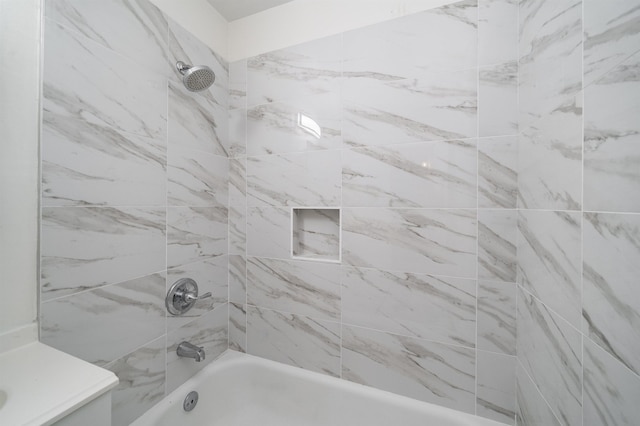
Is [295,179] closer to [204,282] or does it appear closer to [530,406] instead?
[204,282]

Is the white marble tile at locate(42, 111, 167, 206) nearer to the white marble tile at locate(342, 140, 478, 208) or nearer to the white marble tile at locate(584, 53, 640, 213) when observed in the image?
the white marble tile at locate(342, 140, 478, 208)

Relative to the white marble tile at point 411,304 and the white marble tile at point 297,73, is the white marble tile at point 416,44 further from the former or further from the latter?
the white marble tile at point 411,304

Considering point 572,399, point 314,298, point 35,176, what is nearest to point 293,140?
point 314,298

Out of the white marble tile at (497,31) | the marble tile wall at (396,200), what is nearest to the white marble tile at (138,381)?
the marble tile wall at (396,200)

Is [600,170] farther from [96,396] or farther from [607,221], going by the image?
[96,396]

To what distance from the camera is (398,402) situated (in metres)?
1.08

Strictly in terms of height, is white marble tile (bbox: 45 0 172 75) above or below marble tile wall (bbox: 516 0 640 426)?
above

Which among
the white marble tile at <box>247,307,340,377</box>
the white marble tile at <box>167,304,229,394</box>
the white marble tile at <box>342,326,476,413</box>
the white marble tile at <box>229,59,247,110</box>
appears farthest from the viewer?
the white marble tile at <box>229,59,247,110</box>

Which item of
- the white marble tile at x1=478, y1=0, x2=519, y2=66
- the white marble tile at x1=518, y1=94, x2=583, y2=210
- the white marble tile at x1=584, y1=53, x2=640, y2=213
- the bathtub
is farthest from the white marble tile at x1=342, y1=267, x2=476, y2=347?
the white marble tile at x1=478, y1=0, x2=519, y2=66

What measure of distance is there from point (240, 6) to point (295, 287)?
1594 millimetres

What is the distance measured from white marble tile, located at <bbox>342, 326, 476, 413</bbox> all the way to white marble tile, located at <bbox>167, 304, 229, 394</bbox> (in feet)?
2.40

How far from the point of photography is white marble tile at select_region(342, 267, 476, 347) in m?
1.00

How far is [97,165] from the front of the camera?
849mm

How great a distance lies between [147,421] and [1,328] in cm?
66
